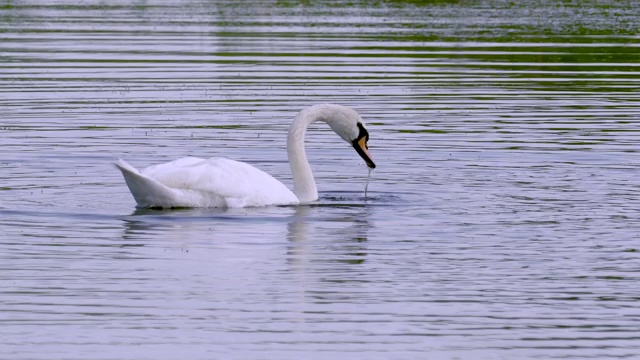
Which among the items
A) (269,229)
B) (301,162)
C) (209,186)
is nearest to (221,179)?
(209,186)

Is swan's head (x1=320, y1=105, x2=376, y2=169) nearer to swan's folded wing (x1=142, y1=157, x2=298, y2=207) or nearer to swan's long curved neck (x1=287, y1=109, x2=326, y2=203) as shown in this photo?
swan's long curved neck (x1=287, y1=109, x2=326, y2=203)

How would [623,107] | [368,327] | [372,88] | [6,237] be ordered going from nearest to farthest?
[368,327], [6,237], [623,107], [372,88]

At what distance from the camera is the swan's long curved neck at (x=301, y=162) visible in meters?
14.1

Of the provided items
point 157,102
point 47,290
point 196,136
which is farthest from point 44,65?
point 47,290

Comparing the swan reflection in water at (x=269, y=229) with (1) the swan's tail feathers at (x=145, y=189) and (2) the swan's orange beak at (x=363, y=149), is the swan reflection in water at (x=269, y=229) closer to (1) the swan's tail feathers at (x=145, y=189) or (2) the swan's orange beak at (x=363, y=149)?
(1) the swan's tail feathers at (x=145, y=189)

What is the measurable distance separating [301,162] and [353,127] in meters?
0.58

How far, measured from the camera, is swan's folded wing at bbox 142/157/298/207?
13227mm

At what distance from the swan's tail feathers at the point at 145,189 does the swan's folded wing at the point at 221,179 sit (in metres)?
0.11

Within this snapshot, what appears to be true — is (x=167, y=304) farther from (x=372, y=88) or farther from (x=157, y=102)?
(x=372, y=88)

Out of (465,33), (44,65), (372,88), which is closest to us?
(372,88)

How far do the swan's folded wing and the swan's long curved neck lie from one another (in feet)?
1.29

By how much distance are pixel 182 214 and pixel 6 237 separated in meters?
1.63

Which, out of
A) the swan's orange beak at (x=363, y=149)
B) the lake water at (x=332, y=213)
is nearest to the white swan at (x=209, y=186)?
the lake water at (x=332, y=213)

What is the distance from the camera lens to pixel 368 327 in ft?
30.6
